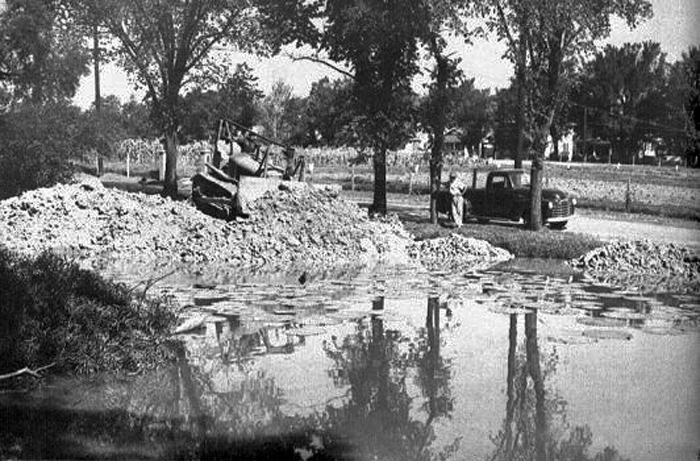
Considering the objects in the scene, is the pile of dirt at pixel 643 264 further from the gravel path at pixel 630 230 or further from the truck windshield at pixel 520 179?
the truck windshield at pixel 520 179

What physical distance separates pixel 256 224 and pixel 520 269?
6233mm

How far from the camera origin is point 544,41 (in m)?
20.1

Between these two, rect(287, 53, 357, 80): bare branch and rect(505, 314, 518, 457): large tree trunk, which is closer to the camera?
rect(505, 314, 518, 457): large tree trunk

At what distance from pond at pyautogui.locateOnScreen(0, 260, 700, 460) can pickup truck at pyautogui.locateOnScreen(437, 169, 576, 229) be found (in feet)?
37.5

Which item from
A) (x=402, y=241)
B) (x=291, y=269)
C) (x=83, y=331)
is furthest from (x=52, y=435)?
(x=402, y=241)

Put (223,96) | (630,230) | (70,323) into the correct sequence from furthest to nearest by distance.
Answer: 1. (223,96)
2. (630,230)
3. (70,323)

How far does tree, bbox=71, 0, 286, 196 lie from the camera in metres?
19.5

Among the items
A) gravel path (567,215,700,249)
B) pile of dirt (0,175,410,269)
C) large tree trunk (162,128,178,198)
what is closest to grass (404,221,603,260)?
gravel path (567,215,700,249)

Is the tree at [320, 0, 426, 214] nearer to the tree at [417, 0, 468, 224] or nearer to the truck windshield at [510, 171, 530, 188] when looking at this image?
the tree at [417, 0, 468, 224]

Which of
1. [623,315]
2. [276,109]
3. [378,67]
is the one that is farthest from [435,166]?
[276,109]

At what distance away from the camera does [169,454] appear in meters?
5.55

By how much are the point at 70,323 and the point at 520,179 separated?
63.0 ft

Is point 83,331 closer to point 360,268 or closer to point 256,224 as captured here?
point 360,268

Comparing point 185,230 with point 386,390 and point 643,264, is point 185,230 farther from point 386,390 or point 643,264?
point 386,390
